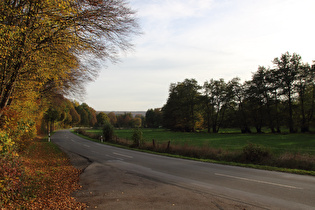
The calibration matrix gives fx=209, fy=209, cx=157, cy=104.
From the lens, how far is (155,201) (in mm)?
5664

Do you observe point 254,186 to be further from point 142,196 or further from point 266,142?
point 266,142

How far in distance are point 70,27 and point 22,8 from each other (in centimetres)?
165

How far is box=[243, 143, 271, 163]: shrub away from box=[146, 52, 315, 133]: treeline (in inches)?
1561

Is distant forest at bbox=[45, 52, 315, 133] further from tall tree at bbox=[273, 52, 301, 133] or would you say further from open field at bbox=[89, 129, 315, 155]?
open field at bbox=[89, 129, 315, 155]

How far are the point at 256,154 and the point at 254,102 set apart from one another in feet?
158

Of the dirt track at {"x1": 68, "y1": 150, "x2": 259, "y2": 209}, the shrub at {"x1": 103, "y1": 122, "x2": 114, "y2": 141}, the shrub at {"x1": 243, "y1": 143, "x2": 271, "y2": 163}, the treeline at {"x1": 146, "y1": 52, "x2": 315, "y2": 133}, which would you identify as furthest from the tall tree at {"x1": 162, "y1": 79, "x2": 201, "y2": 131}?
the dirt track at {"x1": 68, "y1": 150, "x2": 259, "y2": 209}

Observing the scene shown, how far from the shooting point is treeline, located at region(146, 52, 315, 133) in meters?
47.5

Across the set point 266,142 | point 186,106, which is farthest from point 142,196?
point 186,106

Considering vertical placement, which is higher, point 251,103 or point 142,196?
point 251,103

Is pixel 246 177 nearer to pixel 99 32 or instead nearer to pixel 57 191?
pixel 57 191

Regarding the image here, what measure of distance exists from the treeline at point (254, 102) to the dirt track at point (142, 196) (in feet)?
158

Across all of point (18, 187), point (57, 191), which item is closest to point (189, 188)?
point (57, 191)

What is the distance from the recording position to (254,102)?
56.3 meters

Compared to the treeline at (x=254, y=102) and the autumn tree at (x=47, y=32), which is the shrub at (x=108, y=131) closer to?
the autumn tree at (x=47, y=32)
